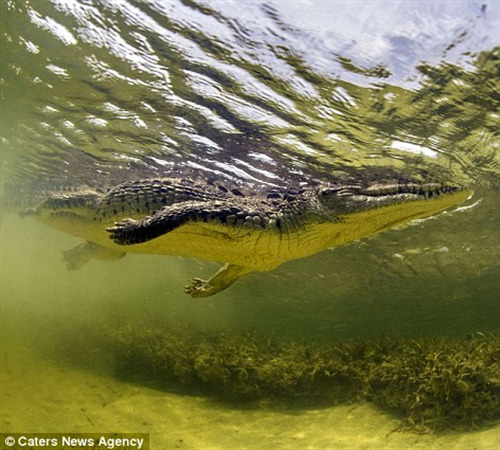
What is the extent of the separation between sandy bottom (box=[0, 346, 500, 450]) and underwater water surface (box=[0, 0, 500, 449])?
0.18 feet

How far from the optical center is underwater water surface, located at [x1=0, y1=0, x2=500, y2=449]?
5.56 meters

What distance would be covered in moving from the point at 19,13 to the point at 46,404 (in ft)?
23.6

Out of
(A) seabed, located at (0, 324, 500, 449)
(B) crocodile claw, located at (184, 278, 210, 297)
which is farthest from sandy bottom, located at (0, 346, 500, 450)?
(B) crocodile claw, located at (184, 278, 210, 297)

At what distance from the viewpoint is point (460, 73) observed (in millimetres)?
5906

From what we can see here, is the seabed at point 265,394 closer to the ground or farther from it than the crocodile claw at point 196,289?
closer to the ground

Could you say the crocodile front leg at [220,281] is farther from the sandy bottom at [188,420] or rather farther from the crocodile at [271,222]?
the sandy bottom at [188,420]

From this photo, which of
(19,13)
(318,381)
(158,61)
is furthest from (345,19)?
(318,381)

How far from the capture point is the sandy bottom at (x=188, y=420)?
7793mm

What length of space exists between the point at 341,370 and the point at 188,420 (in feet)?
12.4

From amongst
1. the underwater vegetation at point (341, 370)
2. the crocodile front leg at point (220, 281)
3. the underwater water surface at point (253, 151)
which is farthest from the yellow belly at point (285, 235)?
the underwater vegetation at point (341, 370)

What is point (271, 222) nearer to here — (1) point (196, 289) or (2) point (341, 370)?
(1) point (196, 289)

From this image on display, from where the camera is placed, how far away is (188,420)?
29.9 ft

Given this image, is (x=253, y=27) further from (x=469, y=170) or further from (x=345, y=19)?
(x=469, y=170)

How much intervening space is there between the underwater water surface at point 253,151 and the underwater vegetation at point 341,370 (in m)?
0.05
